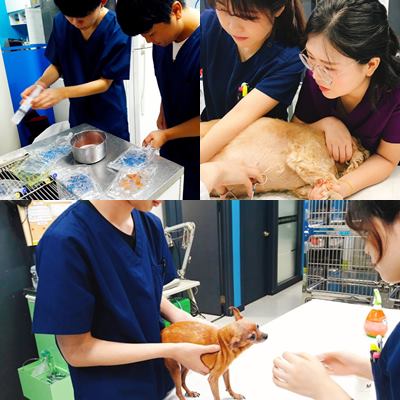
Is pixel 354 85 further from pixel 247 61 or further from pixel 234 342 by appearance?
pixel 234 342

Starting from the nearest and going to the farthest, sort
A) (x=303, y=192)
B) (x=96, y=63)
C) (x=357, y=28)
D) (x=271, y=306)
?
(x=357, y=28), (x=96, y=63), (x=303, y=192), (x=271, y=306)

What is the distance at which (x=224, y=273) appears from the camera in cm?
130

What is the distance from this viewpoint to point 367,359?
3.76ft

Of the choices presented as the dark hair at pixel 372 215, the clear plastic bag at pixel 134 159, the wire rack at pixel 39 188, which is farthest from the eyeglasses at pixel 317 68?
the wire rack at pixel 39 188

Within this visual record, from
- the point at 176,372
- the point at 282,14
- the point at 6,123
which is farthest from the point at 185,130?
the point at 176,372

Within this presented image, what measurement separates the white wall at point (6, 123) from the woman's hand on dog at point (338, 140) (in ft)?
2.71

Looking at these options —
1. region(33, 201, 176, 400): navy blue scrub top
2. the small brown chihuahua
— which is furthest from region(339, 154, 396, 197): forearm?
region(33, 201, 176, 400): navy blue scrub top

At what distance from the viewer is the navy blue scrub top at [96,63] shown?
3.21 ft

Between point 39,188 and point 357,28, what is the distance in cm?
92

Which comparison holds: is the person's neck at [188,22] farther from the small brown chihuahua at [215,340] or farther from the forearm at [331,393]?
the forearm at [331,393]

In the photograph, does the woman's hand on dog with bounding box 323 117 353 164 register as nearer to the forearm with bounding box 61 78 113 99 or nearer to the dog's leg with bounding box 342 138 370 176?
the dog's leg with bounding box 342 138 370 176

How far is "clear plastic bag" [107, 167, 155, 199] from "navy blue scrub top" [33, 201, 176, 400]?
0.25 ft

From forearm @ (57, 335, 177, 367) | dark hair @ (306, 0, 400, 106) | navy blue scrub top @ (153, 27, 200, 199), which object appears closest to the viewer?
dark hair @ (306, 0, 400, 106)

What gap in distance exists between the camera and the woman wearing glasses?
0.90 metres
